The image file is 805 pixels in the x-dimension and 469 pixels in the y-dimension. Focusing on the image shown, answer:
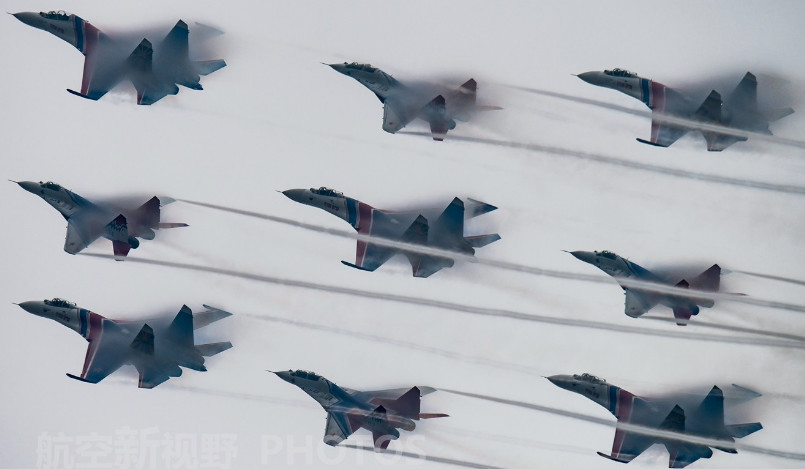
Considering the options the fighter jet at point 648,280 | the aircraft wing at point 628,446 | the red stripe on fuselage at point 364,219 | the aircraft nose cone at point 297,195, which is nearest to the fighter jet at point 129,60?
the aircraft nose cone at point 297,195

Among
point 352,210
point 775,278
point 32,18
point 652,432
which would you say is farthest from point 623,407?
point 32,18

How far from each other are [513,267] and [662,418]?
2730 mm

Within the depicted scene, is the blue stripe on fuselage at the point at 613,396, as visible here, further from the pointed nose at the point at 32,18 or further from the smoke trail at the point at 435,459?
the pointed nose at the point at 32,18

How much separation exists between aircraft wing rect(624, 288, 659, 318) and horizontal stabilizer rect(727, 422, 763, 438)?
188 cm

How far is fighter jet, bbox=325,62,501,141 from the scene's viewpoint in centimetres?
1256

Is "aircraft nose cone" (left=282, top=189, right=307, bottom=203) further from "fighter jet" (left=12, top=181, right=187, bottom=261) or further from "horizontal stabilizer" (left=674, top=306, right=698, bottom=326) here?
"horizontal stabilizer" (left=674, top=306, right=698, bottom=326)

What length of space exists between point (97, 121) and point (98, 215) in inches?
49.1

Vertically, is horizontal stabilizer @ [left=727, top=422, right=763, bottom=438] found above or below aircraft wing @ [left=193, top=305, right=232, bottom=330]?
below

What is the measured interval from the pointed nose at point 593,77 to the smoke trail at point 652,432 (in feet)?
14.0

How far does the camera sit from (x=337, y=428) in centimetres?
1303

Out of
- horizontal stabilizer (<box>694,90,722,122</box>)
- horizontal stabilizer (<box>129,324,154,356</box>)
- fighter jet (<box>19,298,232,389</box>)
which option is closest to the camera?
horizontal stabilizer (<box>694,90,722,122</box>)

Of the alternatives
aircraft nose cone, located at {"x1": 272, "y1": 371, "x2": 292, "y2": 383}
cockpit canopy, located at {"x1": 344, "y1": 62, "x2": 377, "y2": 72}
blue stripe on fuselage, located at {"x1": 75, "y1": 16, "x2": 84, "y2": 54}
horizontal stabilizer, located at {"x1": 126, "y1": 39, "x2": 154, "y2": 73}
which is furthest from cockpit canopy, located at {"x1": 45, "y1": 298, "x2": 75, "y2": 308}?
cockpit canopy, located at {"x1": 344, "y1": 62, "x2": 377, "y2": 72}

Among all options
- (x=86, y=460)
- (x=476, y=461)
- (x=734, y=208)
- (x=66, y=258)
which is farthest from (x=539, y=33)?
(x=86, y=460)

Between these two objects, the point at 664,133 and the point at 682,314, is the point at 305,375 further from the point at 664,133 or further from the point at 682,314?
the point at 664,133
